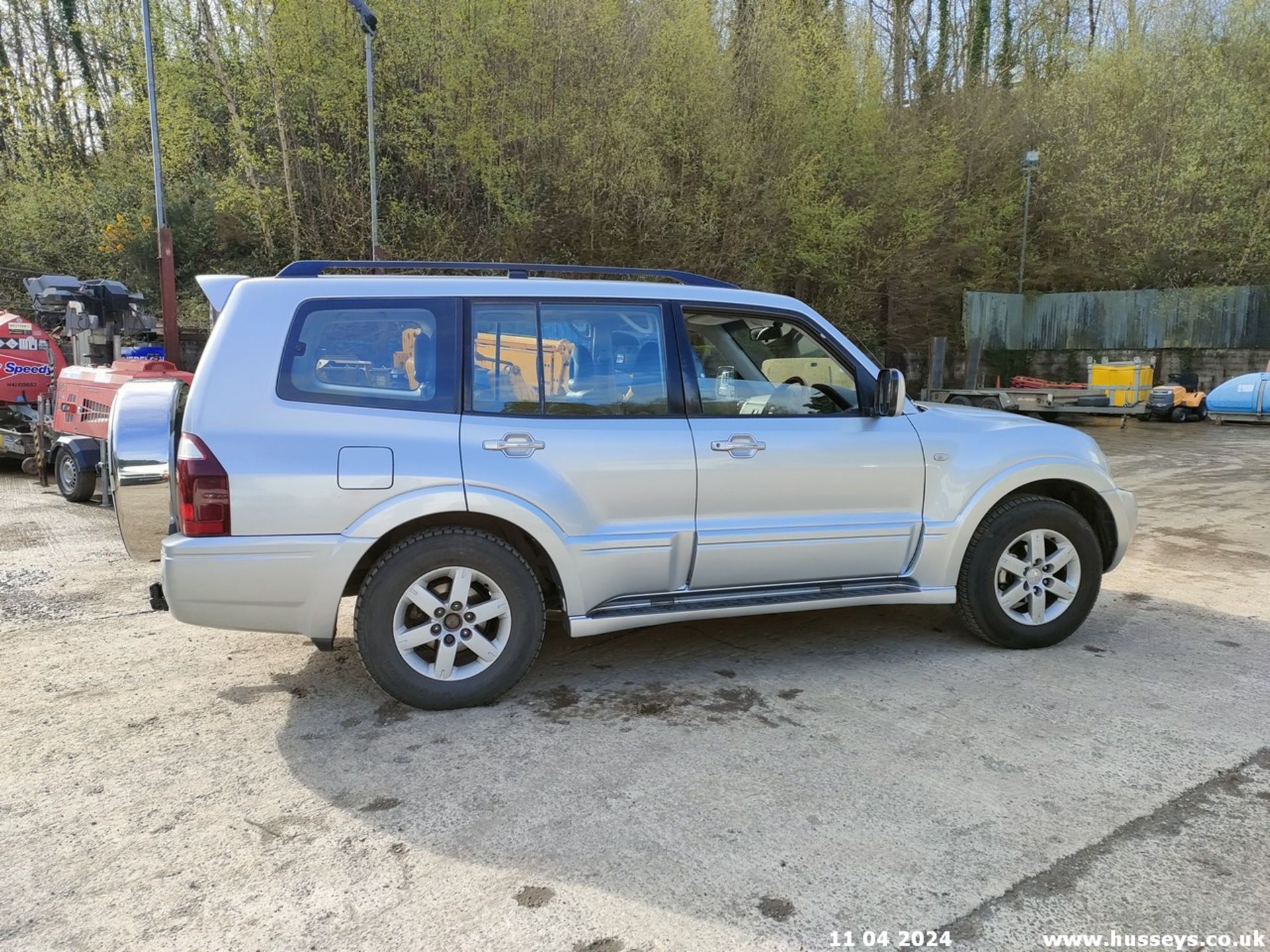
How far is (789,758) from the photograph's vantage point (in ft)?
11.0

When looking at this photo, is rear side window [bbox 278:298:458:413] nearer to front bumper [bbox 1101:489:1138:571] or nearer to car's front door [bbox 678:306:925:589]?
car's front door [bbox 678:306:925:589]

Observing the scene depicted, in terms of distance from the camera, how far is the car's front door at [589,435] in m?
3.73

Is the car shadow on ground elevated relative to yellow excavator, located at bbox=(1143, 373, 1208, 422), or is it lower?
lower

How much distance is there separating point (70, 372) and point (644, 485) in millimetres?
8480

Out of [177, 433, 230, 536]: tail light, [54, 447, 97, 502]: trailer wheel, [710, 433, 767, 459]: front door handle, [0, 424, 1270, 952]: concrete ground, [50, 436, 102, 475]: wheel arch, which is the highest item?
[710, 433, 767, 459]: front door handle

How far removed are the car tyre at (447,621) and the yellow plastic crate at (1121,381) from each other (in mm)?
17620

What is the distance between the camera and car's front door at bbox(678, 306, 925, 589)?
402cm

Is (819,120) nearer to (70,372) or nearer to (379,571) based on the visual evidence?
(70,372)

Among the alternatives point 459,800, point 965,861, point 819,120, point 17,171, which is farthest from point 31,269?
point 965,861

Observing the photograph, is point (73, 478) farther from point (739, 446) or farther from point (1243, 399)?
point (1243, 399)

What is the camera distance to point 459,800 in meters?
3.04

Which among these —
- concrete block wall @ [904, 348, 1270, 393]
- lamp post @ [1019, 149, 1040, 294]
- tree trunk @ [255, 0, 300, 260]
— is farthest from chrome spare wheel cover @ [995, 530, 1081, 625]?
lamp post @ [1019, 149, 1040, 294]

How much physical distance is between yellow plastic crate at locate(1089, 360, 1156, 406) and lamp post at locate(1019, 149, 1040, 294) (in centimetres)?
649

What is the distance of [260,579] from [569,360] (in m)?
1.57
